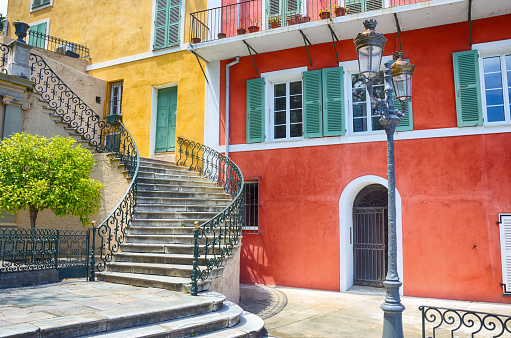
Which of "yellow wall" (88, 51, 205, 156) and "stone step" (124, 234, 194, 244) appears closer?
"stone step" (124, 234, 194, 244)

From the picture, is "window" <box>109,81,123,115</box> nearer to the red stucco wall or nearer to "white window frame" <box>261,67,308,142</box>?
the red stucco wall

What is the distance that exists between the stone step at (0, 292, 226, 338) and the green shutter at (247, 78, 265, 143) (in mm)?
5566

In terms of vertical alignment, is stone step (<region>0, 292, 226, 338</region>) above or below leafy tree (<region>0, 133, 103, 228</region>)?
below

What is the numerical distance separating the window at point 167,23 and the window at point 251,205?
5.05m

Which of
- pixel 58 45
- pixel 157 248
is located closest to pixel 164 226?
pixel 157 248

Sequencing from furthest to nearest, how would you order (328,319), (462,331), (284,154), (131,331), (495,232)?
(284,154) < (495,232) < (328,319) < (462,331) < (131,331)

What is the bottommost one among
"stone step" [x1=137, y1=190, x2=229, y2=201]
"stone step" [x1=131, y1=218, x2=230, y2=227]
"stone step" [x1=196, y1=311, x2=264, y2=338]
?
"stone step" [x1=196, y1=311, x2=264, y2=338]

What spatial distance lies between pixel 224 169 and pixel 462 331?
6615 millimetres

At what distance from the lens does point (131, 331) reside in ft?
15.8

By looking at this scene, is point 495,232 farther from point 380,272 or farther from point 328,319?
point 328,319

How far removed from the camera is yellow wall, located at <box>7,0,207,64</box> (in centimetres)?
1350

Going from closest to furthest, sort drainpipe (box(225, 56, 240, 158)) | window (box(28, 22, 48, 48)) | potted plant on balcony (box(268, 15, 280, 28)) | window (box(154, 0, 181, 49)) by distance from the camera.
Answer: potted plant on balcony (box(268, 15, 280, 28)), drainpipe (box(225, 56, 240, 158)), window (box(154, 0, 181, 49)), window (box(28, 22, 48, 48))

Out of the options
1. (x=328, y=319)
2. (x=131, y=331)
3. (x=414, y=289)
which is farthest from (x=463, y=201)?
(x=131, y=331)

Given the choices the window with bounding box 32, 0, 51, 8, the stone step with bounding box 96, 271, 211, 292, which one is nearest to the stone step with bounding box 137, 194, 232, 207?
the stone step with bounding box 96, 271, 211, 292
